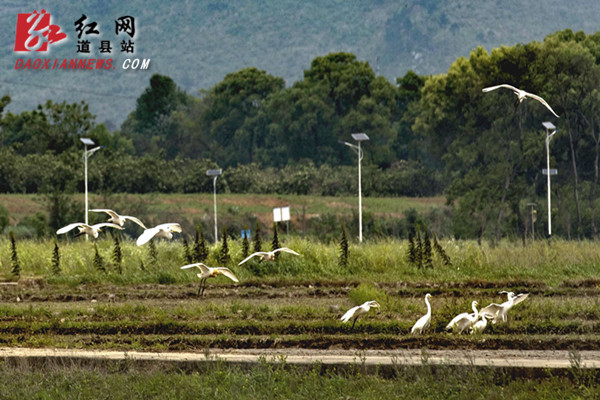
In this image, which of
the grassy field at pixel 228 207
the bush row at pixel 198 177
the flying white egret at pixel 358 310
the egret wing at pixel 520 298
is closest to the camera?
the flying white egret at pixel 358 310

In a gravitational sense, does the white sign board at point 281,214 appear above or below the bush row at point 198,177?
below

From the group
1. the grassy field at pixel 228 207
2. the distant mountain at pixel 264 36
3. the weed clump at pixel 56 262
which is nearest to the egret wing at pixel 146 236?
the weed clump at pixel 56 262

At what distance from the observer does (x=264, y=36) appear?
584ft

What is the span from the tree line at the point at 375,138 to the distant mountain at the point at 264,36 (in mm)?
66005

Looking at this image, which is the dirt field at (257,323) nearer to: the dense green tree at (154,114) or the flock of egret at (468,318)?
the flock of egret at (468,318)

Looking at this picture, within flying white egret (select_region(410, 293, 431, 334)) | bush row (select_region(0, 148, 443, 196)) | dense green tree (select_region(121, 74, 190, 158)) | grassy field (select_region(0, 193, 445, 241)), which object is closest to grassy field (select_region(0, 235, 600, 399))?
flying white egret (select_region(410, 293, 431, 334))

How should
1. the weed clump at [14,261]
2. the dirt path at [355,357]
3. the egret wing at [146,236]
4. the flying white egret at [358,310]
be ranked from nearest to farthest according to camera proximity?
the dirt path at [355,357], the flying white egret at [358,310], the egret wing at [146,236], the weed clump at [14,261]

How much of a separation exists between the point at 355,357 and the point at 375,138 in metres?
61.7

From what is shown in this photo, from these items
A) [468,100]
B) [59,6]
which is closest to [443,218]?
[468,100]

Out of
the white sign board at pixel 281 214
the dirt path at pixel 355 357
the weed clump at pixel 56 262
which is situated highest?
the white sign board at pixel 281 214

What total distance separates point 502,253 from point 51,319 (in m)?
10.5

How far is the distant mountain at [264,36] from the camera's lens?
16162 centimetres

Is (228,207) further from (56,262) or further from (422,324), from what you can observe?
(422,324)

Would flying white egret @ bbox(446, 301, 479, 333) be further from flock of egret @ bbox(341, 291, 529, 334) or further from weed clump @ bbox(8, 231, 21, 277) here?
weed clump @ bbox(8, 231, 21, 277)
